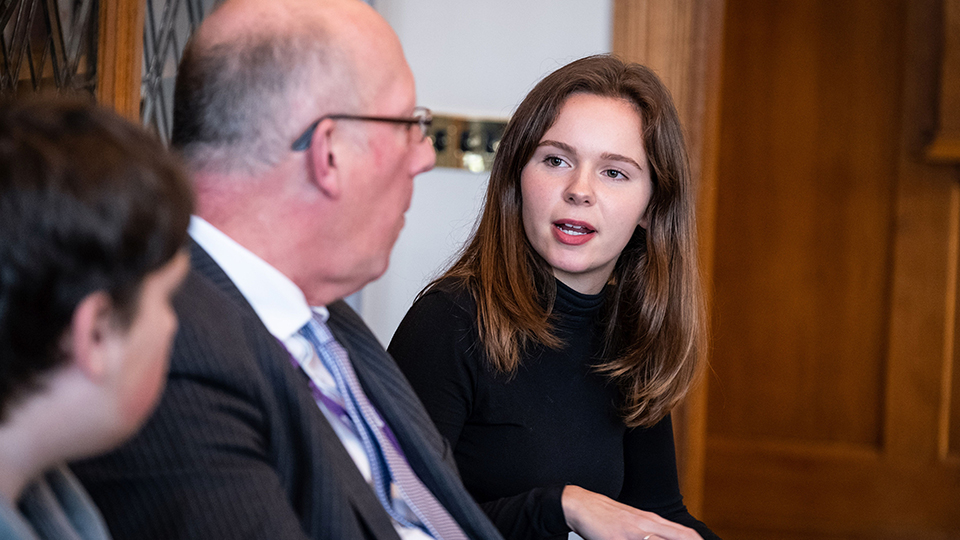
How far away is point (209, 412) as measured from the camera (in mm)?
648

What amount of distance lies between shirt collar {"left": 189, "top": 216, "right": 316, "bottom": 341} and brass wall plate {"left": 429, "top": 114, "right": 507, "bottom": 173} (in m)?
1.49

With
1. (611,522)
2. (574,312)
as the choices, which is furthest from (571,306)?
(611,522)

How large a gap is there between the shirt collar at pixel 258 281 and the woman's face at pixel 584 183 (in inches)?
24.7

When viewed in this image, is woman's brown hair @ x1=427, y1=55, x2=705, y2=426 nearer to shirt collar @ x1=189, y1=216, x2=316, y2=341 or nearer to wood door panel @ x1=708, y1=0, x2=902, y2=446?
shirt collar @ x1=189, y1=216, x2=316, y2=341

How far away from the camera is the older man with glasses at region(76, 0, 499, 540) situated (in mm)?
635

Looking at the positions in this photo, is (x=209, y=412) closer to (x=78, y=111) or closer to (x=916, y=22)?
(x=78, y=111)

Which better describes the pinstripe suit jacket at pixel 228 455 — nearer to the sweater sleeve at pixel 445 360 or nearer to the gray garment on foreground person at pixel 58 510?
the gray garment on foreground person at pixel 58 510

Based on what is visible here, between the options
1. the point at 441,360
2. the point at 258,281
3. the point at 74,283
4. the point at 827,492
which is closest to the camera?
the point at 74,283

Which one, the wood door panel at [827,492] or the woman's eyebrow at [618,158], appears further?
the wood door panel at [827,492]

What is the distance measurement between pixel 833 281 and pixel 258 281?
2543 millimetres

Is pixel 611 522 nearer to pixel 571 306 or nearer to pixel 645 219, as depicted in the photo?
pixel 571 306

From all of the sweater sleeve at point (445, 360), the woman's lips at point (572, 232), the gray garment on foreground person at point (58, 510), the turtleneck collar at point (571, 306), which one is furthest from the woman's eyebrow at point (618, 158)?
the gray garment on foreground person at point (58, 510)

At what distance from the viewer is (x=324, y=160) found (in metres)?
0.80

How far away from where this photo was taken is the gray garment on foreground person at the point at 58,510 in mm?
533
